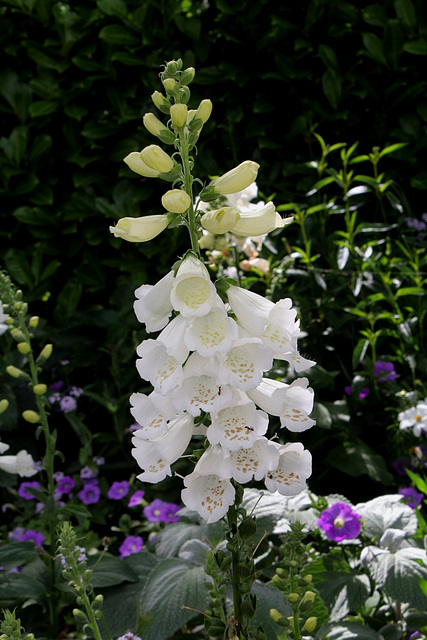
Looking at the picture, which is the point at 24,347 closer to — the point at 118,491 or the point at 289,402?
the point at 289,402

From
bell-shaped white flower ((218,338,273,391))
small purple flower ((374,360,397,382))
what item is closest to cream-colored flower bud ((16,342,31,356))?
bell-shaped white flower ((218,338,273,391))

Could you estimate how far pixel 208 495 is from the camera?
109cm

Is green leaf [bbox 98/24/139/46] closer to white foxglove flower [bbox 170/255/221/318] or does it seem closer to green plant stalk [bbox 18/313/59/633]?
green plant stalk [bbox 18/313/59/633]

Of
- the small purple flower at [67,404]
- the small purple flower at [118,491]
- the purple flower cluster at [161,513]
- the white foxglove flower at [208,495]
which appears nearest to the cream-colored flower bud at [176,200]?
the white foxglove flower at [208,495]

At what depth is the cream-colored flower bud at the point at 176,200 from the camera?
1.03m

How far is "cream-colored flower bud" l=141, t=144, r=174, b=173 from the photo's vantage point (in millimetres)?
1088

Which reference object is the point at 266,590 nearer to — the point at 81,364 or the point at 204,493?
the point at 204,493

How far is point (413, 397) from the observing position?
2688 millimetres

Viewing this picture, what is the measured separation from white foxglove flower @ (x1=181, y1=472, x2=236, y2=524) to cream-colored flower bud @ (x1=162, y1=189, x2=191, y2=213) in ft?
1.42

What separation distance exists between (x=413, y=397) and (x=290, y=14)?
92.2 inches

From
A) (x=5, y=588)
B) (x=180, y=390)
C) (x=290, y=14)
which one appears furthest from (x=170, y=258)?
(x=180, y=390)

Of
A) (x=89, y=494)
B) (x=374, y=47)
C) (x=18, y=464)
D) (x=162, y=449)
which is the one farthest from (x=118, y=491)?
(x=374, y=47)

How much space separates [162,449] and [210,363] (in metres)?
0.18

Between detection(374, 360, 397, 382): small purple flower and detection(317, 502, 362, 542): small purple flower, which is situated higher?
detection(317, 502, 362, 542): small purple flower
